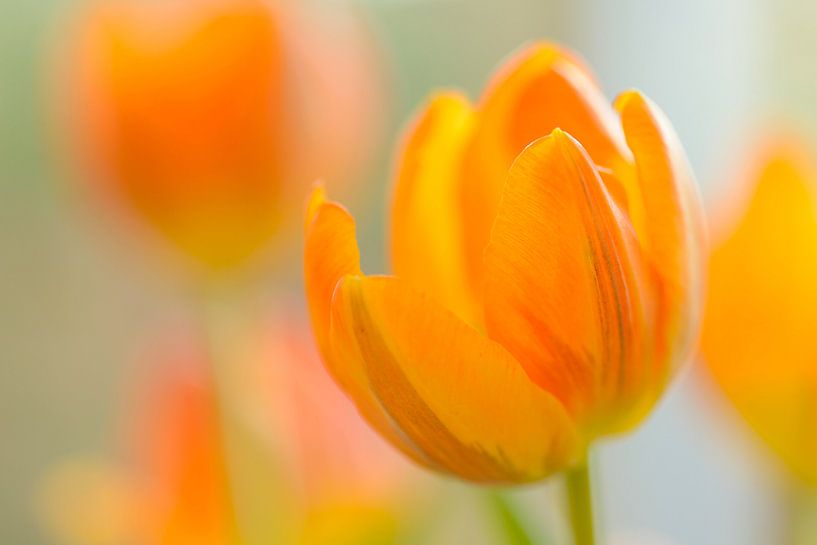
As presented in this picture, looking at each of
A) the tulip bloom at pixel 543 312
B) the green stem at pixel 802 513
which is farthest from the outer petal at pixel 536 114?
the green stem at pixel 802 513

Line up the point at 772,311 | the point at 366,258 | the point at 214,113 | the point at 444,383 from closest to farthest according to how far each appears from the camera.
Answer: the point at 444,383, the point at 772,311, the point at 214,113, the point at 366,258

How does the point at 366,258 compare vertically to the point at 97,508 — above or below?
above

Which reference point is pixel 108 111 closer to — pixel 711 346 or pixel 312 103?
pixel 312 103

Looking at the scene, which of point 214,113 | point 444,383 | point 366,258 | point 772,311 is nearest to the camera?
point 444,383

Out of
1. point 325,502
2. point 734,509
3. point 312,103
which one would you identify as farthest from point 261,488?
point 734,509

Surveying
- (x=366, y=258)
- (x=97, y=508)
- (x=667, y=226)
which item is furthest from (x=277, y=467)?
(x=366, y=258)

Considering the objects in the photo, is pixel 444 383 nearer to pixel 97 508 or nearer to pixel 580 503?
pixel 580 503

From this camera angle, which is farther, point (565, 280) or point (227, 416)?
point (227, 416)
